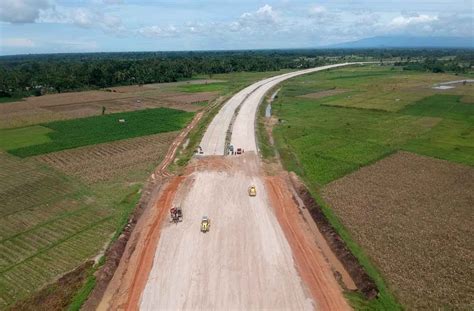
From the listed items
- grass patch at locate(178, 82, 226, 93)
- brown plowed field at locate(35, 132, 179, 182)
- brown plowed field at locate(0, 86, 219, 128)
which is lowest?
brown plowed field at locate(35, 132, 179, 182)

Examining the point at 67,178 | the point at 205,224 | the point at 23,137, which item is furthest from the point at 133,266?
the point at 23,137

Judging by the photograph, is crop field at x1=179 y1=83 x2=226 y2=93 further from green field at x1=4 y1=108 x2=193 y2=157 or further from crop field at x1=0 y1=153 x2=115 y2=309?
crop field at x1=0 y1=153 x2=115 y2=309

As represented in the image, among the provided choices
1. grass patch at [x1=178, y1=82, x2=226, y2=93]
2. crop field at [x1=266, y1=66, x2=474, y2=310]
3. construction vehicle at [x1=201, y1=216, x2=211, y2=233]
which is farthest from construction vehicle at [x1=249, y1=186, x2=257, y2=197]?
grass patch at [x1=178, y1=82, x2=226, y2=93]

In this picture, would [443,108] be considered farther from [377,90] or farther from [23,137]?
[23,137]

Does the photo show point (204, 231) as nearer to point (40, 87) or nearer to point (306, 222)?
point (306, 222)

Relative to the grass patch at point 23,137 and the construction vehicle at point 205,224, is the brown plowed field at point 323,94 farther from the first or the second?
the construction vehicle at point 205,224
